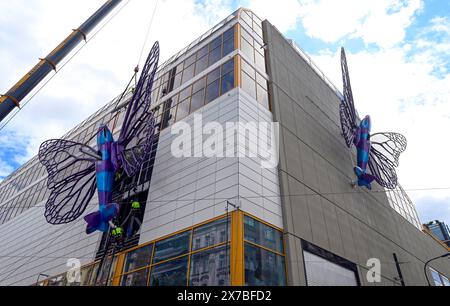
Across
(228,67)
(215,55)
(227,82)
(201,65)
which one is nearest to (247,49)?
(215,55)

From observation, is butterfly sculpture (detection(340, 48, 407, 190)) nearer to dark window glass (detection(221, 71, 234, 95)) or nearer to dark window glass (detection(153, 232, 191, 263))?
dark window glass (detection(221, 71, 234, 95))

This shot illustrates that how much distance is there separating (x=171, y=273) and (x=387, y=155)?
1156 inches

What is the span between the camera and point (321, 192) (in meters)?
24.8

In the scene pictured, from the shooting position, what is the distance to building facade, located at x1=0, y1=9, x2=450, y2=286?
18.0 m

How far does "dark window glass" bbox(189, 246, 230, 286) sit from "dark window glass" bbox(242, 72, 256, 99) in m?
12.9

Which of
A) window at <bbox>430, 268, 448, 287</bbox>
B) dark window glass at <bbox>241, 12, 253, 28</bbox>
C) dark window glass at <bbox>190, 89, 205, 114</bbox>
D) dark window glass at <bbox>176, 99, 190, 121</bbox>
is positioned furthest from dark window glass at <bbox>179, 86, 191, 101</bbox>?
window at <bbox>430, 268, 448, 287</bbox>

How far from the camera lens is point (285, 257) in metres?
18.3

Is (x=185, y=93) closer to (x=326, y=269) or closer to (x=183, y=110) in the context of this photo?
(x=183, y=110)

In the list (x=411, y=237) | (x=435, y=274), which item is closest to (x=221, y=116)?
(x=411, y=237)

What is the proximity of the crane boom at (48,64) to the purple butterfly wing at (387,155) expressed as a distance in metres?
28.5

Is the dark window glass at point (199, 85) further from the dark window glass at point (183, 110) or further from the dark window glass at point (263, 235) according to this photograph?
the dark window glass at point (263, 235)
